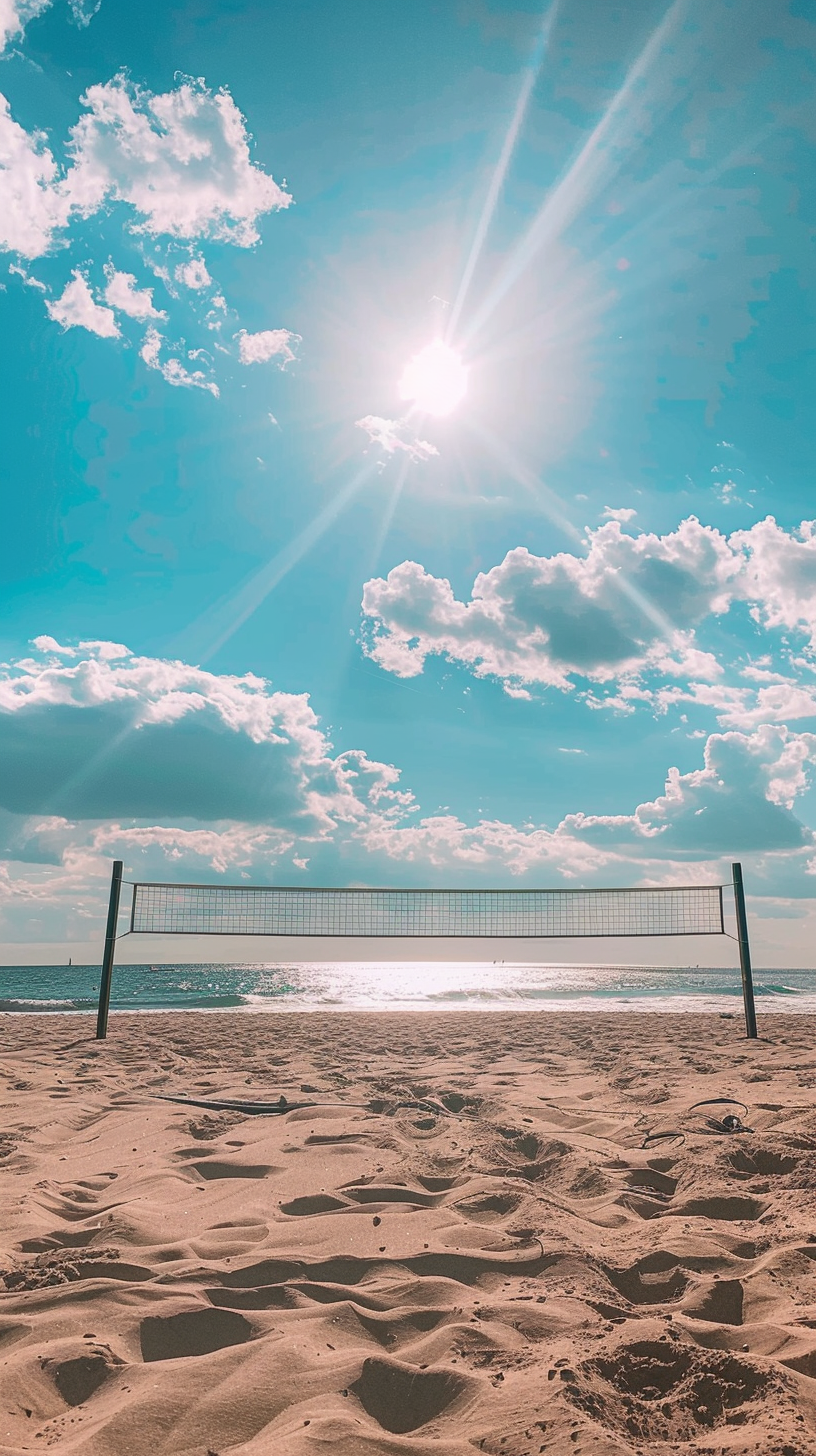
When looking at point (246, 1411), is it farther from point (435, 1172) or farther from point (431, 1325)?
point (435, 1172)

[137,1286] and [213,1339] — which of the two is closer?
[213,1339]

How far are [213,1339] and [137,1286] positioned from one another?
15.3 inches

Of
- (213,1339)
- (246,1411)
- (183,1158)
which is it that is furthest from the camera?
(183,1158)

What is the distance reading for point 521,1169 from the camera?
362 cm

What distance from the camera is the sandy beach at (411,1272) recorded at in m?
1.71

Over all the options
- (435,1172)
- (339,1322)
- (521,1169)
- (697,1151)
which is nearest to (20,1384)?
(339,1322)

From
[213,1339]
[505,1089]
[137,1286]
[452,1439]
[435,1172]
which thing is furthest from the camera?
[505,1089]

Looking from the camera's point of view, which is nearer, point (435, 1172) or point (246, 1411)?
point (246, 1411)

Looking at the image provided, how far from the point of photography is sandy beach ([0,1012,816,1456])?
1.71 m

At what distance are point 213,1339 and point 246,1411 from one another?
38 centimetres

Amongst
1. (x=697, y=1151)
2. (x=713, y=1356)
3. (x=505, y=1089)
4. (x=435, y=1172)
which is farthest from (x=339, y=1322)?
(x=505, y=1089)

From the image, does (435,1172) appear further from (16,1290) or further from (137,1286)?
(16,1290)

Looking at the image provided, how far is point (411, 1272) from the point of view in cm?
252

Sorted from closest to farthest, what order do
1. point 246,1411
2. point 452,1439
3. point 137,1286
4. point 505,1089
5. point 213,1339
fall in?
1. point 452,1439
2. point 246,1411
3. point 213,1339
4. point 137,1286
5. point 505,1089
